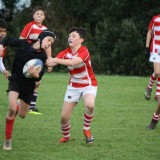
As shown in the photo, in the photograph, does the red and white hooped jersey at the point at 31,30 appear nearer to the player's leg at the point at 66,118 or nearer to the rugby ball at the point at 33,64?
the player's leg at the point at 66,118

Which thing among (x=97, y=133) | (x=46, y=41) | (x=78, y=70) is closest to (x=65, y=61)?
(x=46, y=41)

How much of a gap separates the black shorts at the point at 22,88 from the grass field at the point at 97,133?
682mm

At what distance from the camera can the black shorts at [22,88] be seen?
7.56 meters

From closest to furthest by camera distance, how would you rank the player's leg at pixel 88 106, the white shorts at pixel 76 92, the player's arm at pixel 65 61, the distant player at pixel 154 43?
the player's arm at pixel 65 61 → the player's leg at pixel 88 106 → the white shorts at pixel 76 92 → the distant player at pixel 154 43

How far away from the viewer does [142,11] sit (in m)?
29.6

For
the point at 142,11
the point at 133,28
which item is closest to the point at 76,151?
the point at 133,28

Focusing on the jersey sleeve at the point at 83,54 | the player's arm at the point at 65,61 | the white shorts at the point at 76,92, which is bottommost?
the white shorts at the point at 76,92

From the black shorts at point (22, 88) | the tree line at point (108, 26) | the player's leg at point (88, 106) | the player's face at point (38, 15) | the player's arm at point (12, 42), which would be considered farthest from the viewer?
the tree line at point (108, 26)

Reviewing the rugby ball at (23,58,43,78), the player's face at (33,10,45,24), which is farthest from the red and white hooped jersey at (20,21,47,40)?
the rugby ball at (23,58,43,78)

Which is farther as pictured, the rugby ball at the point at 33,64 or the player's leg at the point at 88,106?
the player's leg at the point at 88,106

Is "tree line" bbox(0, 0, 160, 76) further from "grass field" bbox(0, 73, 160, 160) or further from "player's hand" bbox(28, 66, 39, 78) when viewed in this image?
"player's hand" bbox(28, 66, 39, 78)

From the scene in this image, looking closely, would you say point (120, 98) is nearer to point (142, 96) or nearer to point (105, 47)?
point (142, 96)

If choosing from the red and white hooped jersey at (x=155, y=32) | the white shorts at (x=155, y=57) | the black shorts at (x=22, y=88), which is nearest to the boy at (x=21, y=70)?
the black shorts at (x=22, y=88)

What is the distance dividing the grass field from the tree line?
13966 mm
